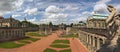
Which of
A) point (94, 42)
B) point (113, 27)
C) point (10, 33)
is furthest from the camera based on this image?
point (10, 33)

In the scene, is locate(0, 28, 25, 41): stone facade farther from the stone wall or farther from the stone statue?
the stone statue

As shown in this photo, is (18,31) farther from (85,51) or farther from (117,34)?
(117,34)

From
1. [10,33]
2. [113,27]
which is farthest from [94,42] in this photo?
[10,33]

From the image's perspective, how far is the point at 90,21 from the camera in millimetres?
81812

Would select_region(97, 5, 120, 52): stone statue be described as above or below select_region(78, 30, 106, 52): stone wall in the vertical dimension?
above

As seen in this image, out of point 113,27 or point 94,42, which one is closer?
point 113,27

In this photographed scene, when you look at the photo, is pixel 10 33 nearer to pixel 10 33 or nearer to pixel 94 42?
pixel 10 33

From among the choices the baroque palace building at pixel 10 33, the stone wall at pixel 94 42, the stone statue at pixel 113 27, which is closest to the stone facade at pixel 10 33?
the baroque palace building at pixel 10 33

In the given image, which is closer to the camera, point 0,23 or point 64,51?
point 64,51

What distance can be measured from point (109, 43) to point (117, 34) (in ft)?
2.03

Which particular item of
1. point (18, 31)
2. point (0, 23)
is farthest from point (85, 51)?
point (0, 23)

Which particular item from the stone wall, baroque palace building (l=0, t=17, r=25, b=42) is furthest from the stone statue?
baroque palace building (l=0, t=17, r=25, b=42)

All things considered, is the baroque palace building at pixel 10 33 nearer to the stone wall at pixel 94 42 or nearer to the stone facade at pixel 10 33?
the stone facade at pixel 10 33

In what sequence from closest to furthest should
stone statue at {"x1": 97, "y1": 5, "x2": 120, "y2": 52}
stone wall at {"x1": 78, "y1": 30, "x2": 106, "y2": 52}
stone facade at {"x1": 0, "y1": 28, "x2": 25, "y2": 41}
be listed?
1. stone statue at {"x1": 97, "y1": 5, "x2": 120, "y2": 52}
2. stone wall at {"x1": 78, "y1": 30, "x2": 106, "y2": 52}
3. stone facade at {"x1": 0, "y1": 28, "x2": 25, "y2": 41}
